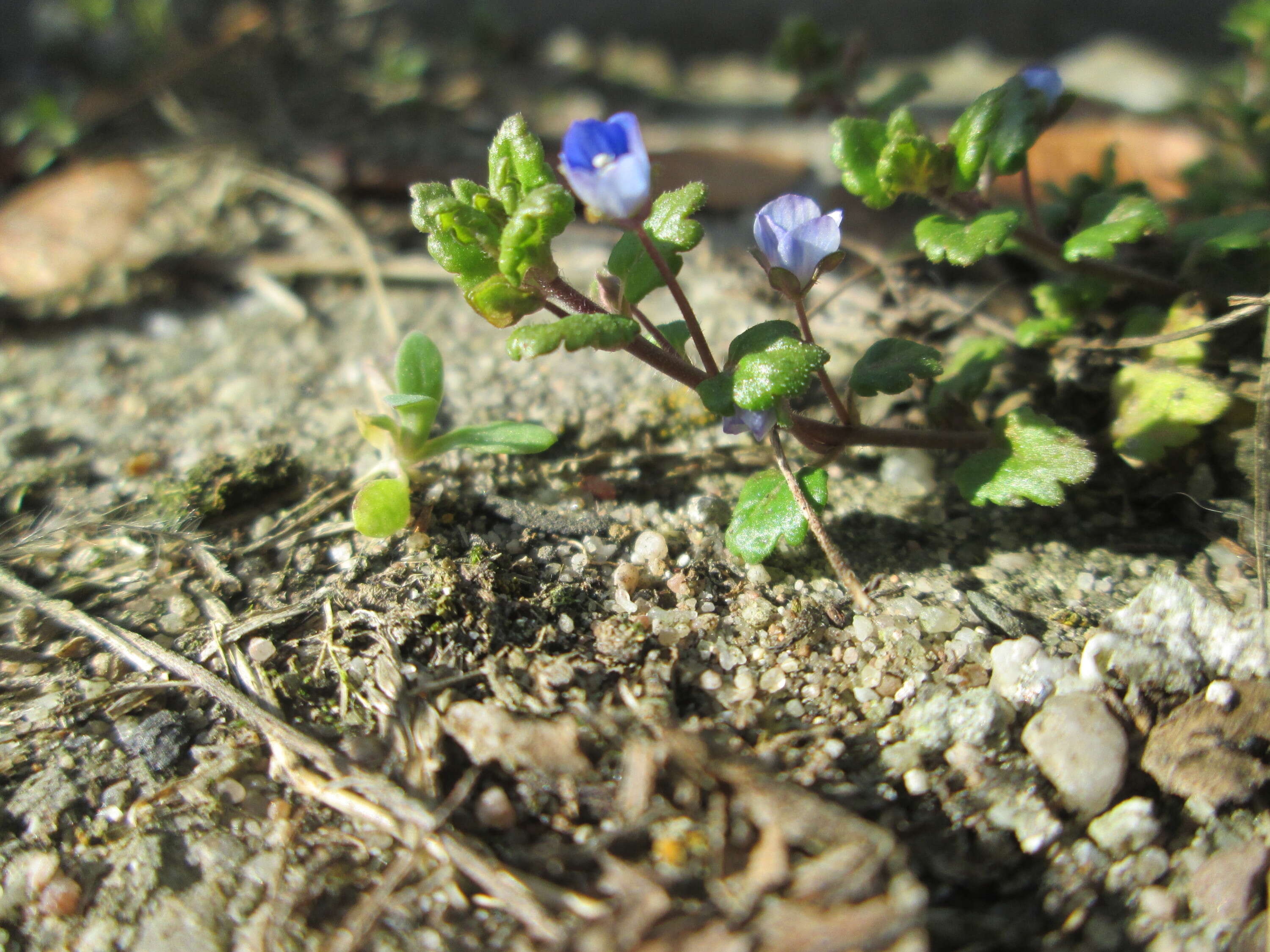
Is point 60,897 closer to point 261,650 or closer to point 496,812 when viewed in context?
point 261,650

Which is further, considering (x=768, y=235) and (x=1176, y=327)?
(x=1176, y=327)

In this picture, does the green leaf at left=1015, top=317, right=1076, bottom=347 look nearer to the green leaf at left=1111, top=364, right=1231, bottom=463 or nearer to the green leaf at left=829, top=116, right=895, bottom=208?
the green leaf at left=1111, top=364, right=1231, bottom=463

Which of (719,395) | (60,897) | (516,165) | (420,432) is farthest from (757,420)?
(60,897)

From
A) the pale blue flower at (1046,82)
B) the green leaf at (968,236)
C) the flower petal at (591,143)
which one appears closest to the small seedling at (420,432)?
the flower petal at (591,143)

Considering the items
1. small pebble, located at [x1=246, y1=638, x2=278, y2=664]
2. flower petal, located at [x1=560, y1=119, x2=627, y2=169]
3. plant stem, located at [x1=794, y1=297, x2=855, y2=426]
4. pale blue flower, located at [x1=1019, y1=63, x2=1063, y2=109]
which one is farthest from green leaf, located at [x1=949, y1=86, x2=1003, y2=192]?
small pebble, located at [x1=246, y1=638, x2=278, y2=664]

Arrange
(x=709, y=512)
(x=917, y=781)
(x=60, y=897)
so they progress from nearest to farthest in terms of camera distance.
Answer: (x=60, y=897) → (x=917, y=781) → (x=709, y=512)

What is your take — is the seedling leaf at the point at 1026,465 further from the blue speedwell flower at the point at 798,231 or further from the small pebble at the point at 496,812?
the small pebble at the point at 496,812

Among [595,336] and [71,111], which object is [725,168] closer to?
[595,336]
